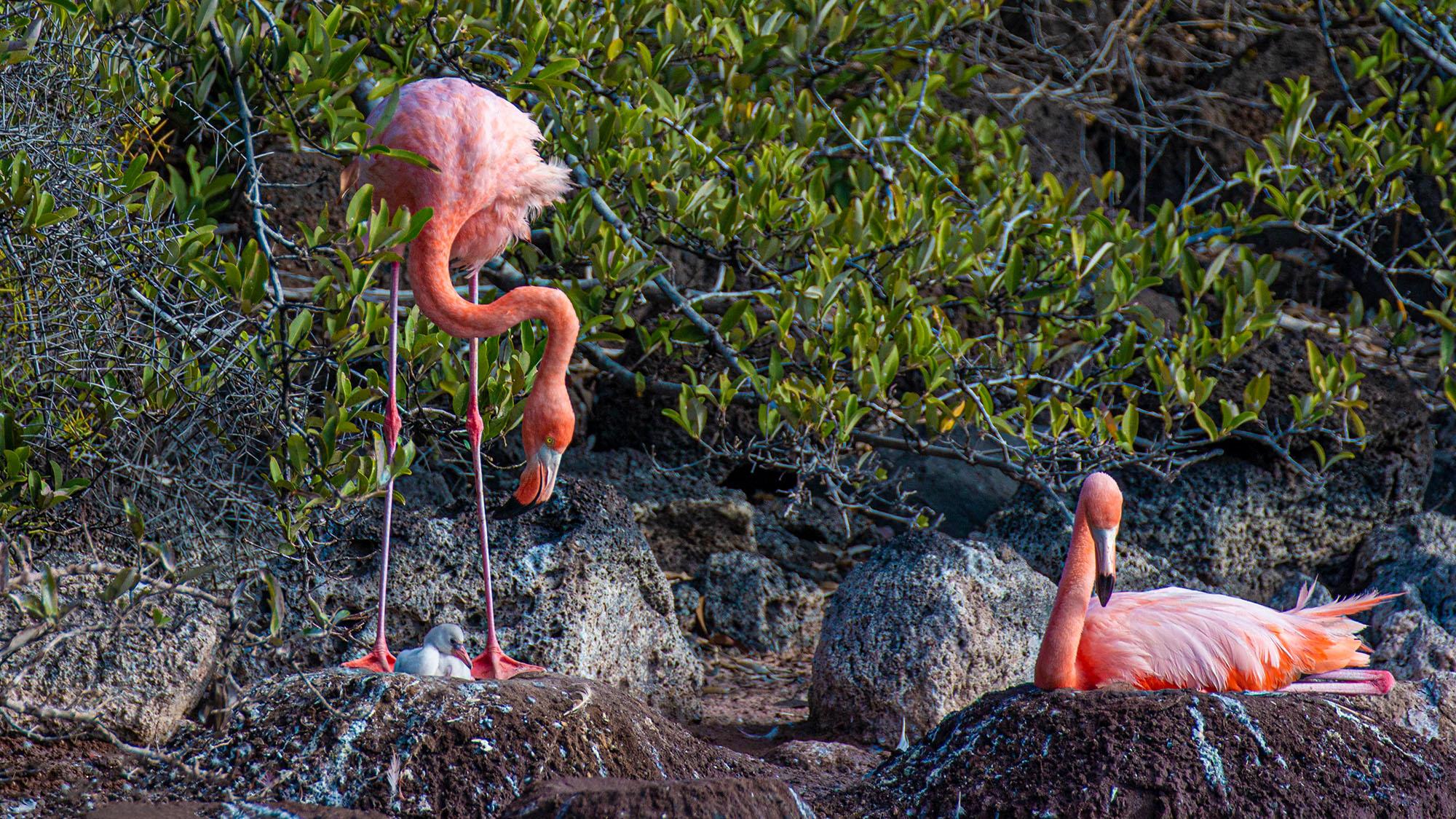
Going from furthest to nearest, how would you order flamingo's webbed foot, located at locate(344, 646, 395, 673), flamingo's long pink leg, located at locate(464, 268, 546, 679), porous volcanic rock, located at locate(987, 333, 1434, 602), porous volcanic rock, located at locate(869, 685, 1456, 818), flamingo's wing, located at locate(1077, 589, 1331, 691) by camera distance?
porous volcanic rock, located at locate(987, 333, 1434, 602) < flamingo's long pink leg, located at locate(464, 268, 546, 679) < flamingo's webbed foot, located at locate(344, 646, 395, 673) < flamingo's wing, located at locate(1077, 589, 1331, 691) < porous volcanic rock, located at locate(869, 685, 1456, 818)

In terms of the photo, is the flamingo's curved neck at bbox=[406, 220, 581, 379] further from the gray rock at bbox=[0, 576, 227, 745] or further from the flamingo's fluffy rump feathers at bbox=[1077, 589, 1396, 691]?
the flamingo's fluffy rump feathers at bbox=[1077, 589, 1396, 691]

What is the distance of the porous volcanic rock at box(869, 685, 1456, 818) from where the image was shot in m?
3.72

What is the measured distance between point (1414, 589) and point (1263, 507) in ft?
2.74

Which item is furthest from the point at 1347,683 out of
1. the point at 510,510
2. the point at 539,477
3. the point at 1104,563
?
the point at 510,510

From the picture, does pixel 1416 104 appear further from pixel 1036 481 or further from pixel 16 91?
pixel 16 91

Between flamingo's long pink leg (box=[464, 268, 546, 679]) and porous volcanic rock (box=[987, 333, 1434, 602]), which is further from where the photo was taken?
porous volcanic rock (box=[987, 333, 1434, 602])

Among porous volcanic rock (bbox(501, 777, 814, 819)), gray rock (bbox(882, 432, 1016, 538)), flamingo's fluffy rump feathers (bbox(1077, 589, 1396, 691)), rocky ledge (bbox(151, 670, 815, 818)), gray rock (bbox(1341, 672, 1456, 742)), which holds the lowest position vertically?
gray rock (bbox(882, 432, 1016, 538))

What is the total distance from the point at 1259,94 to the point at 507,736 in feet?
26.2

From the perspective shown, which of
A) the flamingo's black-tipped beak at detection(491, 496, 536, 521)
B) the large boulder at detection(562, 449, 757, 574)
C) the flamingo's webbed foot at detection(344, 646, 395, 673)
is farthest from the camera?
the large boulder at detection(562, 449, 757, 574)

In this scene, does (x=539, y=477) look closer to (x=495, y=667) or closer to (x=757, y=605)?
(x=495, y=667)

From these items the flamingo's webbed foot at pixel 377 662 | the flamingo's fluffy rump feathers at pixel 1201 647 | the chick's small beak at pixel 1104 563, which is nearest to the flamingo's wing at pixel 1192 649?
the flamingo's fluffy rump feathers at pixel 1201 647

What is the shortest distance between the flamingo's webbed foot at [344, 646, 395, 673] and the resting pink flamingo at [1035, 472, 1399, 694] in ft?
6.92

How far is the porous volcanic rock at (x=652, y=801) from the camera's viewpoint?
10.3 feet

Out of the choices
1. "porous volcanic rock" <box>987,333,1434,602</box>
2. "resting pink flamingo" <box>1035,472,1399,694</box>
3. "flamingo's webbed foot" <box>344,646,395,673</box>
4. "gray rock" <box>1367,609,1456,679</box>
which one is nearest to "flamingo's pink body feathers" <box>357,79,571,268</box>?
"flamingo's webbed foot" <box>344,646,395,673</box>
